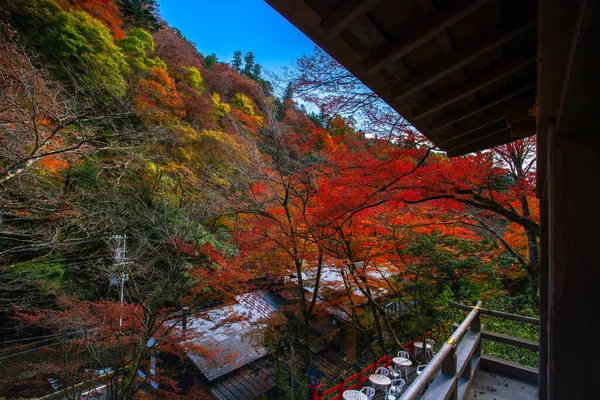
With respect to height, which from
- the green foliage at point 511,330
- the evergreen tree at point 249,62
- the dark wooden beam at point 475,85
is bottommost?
the green foliage at point 511,330

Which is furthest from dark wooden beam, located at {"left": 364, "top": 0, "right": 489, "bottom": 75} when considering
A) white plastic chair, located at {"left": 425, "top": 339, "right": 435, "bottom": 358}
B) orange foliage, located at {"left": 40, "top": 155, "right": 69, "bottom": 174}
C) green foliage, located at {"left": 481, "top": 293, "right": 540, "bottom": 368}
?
orange foliage, located at {"left": 40, "top": 155, "right": 69, "bottom": 174}

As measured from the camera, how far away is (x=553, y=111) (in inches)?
52.8

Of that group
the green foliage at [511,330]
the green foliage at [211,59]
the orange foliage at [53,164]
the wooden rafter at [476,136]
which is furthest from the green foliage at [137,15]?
the green foliage at [511,330]

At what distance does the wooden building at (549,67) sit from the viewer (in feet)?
3.34

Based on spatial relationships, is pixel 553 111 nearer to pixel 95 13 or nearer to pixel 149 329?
pixel 149 329

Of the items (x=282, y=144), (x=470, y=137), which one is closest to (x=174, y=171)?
(x=282, y=144)

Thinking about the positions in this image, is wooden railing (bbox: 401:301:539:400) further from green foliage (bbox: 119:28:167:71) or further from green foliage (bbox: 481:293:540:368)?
green foliage (bbox: 119:28:167:71)

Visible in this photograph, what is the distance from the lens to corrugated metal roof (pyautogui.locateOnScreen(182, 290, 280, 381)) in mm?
9859

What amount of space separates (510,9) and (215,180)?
1192 centimetres

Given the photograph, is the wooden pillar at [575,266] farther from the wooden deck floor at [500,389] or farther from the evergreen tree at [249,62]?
the evergreen tree at [249,62]

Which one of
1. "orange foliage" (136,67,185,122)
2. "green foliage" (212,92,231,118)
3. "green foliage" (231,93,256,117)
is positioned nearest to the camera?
"orange foliage" (136,67,185,122)

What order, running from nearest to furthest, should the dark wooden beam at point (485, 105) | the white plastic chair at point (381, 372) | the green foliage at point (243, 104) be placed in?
the dark wooden beam at point (485, 105), the white plastic chair at point (381, 372), the green foliage at point (243, 104)

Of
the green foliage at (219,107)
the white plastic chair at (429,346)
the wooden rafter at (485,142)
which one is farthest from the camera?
the green foliage at (219,107)

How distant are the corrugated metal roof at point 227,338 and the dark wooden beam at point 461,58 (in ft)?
31.9
